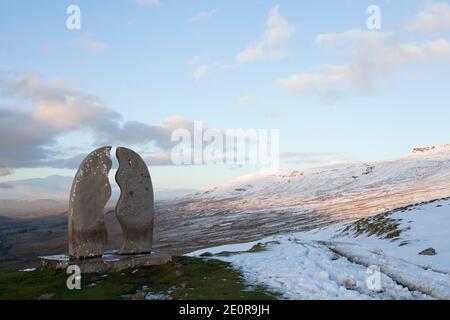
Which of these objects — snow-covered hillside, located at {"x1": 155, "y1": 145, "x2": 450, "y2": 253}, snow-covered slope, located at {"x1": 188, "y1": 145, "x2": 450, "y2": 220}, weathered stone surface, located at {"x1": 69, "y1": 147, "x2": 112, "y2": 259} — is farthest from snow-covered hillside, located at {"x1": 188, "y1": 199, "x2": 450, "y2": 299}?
snow-covered slope, located at {"x1": 188, "y1": 145, "x2": 450, "y2": 220}

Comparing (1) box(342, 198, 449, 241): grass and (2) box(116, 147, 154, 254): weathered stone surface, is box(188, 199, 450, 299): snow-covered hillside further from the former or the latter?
(2) box(116, 147, 154, 254): weathered stone surface

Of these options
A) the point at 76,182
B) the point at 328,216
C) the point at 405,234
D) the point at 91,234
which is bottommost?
the point at 328,216

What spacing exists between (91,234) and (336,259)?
1166 centimetres

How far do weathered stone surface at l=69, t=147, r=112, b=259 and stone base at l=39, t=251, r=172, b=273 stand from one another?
63cm

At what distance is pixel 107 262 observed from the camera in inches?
733

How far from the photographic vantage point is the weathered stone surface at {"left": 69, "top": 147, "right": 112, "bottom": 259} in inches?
760

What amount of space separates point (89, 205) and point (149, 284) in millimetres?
5001

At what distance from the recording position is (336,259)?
22453 mm

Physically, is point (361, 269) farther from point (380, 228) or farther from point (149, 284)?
point (380, 228)

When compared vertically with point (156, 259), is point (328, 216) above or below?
below

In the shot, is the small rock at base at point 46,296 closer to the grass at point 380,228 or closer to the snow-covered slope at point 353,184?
the grass at point 380,228

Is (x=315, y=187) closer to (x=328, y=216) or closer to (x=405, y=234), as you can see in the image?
(x=328, y=216)
